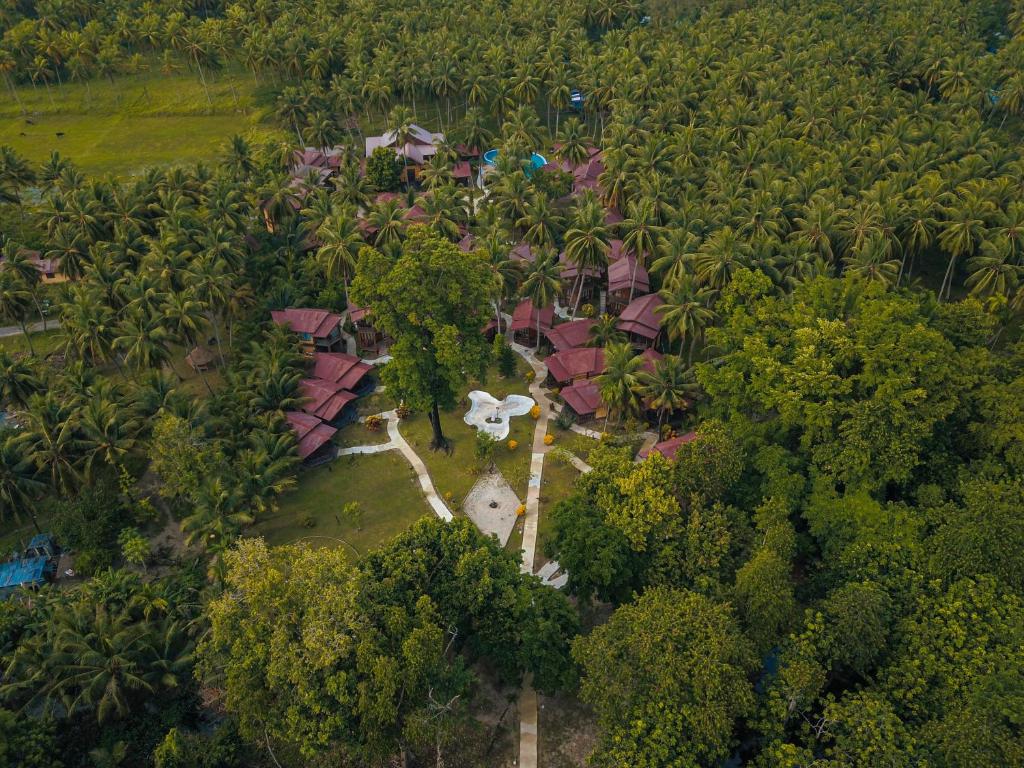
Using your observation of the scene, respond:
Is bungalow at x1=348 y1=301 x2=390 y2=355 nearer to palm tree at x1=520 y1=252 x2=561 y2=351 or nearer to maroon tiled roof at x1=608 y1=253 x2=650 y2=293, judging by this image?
palm tree at x1=520 y1=252 x2=561 y2=351

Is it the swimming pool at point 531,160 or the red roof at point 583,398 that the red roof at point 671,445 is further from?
the swimming pool at point 531,160

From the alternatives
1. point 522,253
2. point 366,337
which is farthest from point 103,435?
point 522,253

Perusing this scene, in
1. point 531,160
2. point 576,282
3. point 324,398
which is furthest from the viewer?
point 531,160

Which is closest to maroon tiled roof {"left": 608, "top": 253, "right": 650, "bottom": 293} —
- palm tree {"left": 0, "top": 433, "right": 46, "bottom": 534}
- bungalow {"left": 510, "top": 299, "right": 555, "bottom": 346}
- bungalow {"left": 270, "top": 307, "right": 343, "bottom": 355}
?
bungalow {"left": 510, "top": 299, "right": 555, "bottom": 346}

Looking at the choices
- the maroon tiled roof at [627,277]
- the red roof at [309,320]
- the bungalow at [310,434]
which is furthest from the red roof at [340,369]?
the maroon tiled roof at [627,277]

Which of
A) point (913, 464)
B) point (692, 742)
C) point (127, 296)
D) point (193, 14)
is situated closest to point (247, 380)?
point (127, 296)

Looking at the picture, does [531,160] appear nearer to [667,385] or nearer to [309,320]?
[309,320]
